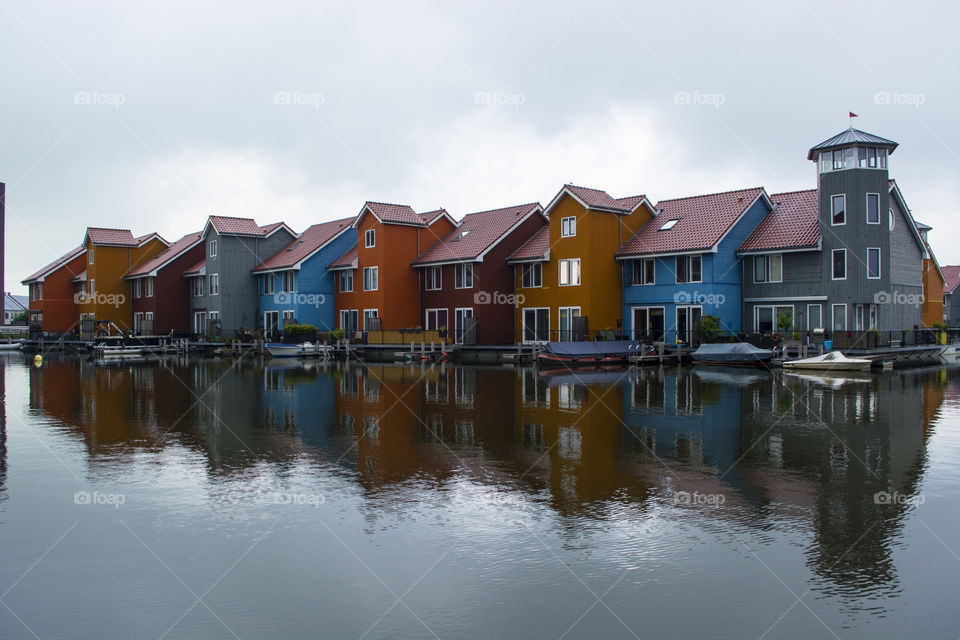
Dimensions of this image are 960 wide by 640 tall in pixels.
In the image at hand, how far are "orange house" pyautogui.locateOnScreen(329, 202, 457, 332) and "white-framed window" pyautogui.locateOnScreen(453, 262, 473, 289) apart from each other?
4.44 metres

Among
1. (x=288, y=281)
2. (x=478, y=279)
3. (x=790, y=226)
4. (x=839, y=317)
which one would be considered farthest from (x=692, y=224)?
(x=288, y=281)

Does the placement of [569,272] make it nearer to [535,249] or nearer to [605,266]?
[605,266]

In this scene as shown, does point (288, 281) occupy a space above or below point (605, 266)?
above

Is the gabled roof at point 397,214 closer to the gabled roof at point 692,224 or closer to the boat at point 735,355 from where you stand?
the gabled roof at point 692,224

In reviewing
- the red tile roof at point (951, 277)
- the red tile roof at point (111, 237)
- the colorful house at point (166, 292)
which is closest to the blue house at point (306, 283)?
the colorful house at point (166, 292)

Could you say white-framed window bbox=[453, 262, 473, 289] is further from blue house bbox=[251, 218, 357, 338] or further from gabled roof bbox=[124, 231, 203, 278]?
gabled roof bbox=[124, 231, 203, 278]

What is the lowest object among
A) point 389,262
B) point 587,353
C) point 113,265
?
point 587,353

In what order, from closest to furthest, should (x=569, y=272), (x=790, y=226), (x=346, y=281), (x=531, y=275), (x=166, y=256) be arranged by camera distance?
(x=790, y=226)
(x=569, y=272)
(x=531, y=275)
(x=346, y=281)
(x=166, y=256)

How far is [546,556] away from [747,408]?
15.5 metres

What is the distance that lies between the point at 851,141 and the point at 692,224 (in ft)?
32.3

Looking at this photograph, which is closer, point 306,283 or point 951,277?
point 306,283

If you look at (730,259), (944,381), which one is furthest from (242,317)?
(944,381)

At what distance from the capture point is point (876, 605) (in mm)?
8438

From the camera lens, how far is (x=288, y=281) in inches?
2539
